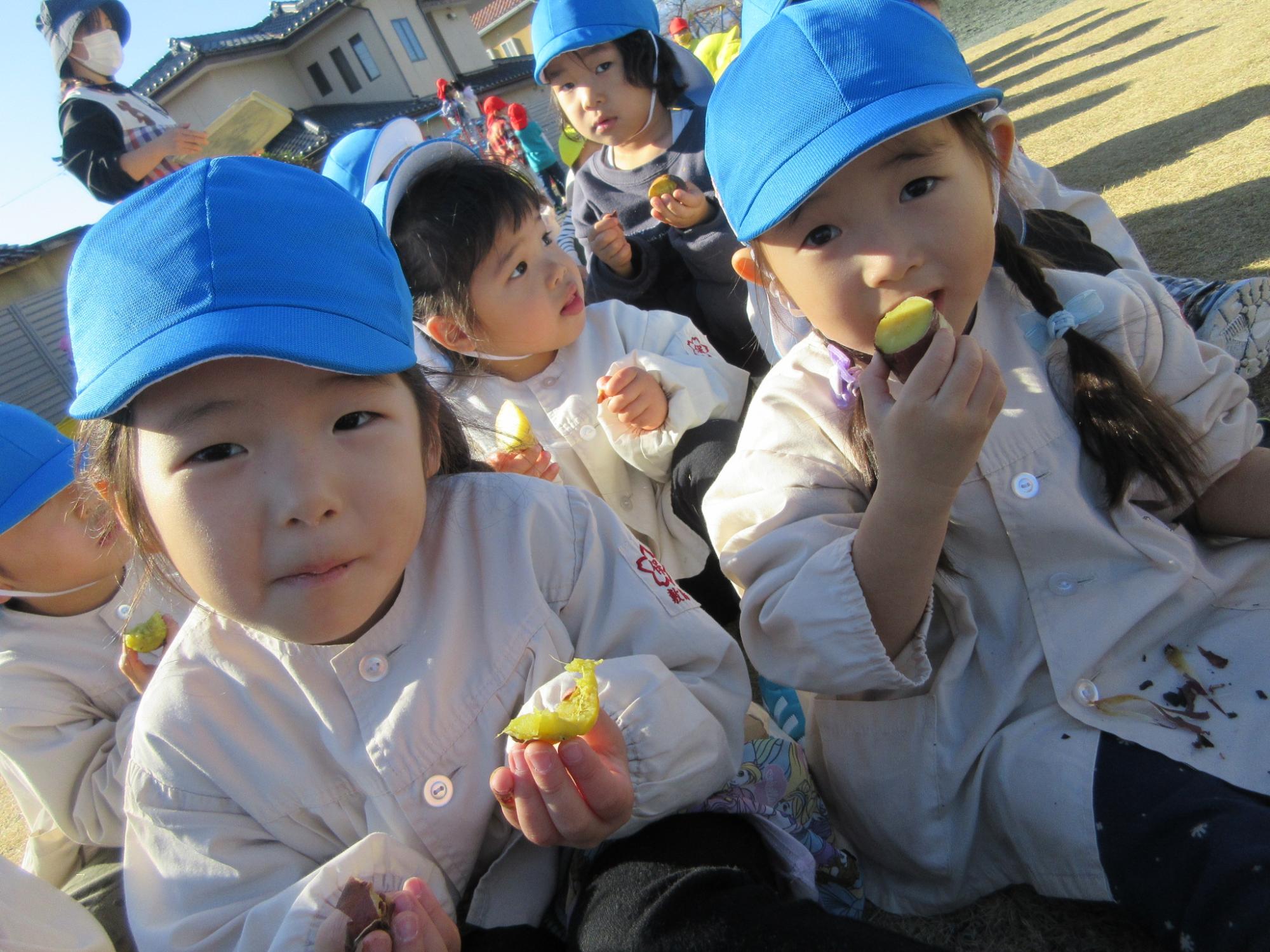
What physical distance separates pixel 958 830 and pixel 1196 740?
1.28ft

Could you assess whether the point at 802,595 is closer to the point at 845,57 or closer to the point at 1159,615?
the point at 1159,615

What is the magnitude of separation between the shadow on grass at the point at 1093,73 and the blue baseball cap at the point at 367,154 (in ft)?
20.3

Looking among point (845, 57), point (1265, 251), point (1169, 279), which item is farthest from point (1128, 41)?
point (845, 57)

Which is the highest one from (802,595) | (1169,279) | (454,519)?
(454,519)

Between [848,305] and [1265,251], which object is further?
[1265,251]

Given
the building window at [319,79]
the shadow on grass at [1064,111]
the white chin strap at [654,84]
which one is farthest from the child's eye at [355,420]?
the building window at [319,79]

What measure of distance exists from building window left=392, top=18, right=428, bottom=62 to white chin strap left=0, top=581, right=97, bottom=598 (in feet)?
85.3

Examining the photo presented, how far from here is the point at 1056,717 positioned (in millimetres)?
1296

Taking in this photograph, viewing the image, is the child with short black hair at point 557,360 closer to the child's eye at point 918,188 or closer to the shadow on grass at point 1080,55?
the child's eye at point 918,188

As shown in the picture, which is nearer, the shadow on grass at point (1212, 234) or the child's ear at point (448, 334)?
the child's ear at point (448, 334)

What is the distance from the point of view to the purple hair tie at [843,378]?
143cm

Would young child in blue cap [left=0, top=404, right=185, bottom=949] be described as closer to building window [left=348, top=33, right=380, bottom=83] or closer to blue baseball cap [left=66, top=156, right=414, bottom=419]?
blue baseball cap [left=66, top=156, right=414, bottom=419]

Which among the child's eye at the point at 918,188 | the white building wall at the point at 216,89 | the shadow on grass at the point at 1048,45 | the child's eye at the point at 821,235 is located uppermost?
the white building wall at the point at 216,89

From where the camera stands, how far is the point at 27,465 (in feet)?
6.68
